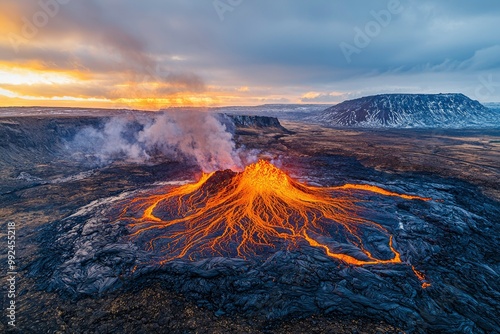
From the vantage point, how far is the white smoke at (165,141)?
192 feet

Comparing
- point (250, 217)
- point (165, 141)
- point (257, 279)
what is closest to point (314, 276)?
point (257, 279)

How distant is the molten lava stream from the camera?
2269 cm

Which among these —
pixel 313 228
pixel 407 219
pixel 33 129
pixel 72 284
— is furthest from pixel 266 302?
pixel 33 129

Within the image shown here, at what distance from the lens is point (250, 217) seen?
2781 cm

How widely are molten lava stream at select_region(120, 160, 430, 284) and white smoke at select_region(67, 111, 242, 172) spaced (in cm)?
1513

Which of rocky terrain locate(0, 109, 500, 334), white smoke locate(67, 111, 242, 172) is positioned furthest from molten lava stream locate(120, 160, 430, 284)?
white smoke locate(67, 111, 242, 172)

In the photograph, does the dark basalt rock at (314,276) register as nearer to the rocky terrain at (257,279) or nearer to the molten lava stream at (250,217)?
the rocky terrain at (257,279)

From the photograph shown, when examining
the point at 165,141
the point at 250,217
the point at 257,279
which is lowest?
the point at 257,279

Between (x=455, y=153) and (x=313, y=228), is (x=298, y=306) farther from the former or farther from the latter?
(x=455, y=153)

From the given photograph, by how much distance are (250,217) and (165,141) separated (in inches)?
2240

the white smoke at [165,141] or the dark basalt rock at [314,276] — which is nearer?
the dark basalt rock at [314,276]

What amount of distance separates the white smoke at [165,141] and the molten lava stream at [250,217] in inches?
596

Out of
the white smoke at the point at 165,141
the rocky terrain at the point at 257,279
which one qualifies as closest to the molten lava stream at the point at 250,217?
the rocky terrain at the point at 257,279

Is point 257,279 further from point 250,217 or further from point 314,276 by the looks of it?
point 250,217
